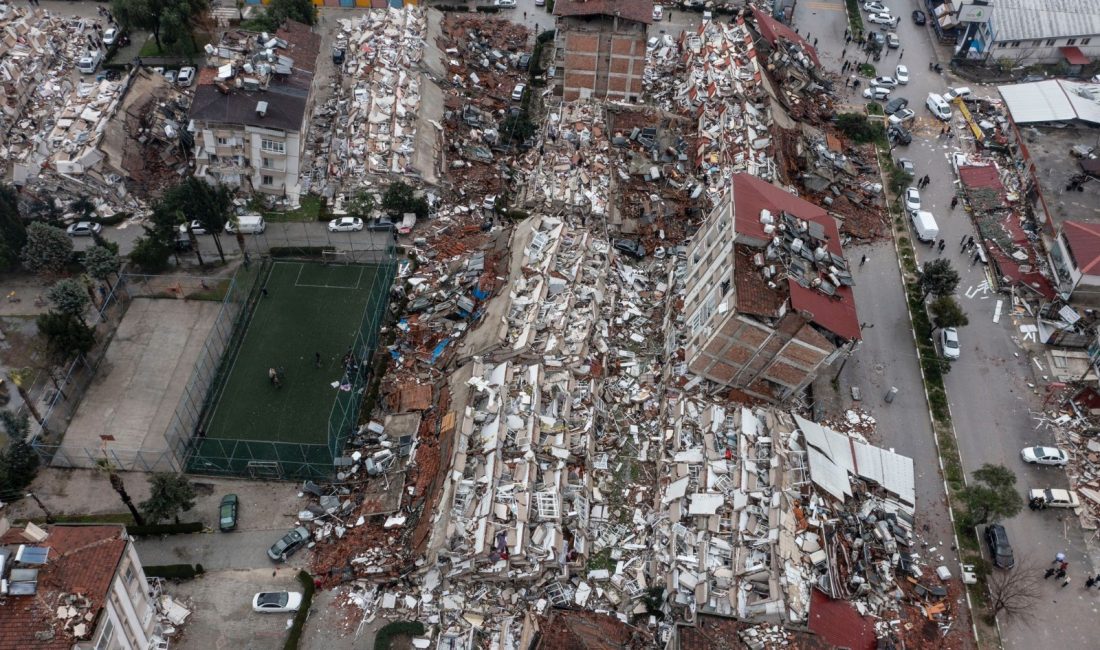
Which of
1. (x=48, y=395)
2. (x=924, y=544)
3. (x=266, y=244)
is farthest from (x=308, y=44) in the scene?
(x=924, y=544)

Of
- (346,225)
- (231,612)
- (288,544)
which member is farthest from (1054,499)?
(346,225)

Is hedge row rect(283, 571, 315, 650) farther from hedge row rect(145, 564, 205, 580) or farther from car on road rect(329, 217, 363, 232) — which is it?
car on road rect(329, 217, 363, 232)

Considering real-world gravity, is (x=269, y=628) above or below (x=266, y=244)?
below

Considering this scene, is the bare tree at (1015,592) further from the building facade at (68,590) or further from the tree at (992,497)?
the building facade at (68,590)

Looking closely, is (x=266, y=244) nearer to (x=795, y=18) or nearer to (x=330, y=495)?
(x=330, y=495)

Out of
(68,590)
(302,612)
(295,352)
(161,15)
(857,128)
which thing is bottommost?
(302,612)

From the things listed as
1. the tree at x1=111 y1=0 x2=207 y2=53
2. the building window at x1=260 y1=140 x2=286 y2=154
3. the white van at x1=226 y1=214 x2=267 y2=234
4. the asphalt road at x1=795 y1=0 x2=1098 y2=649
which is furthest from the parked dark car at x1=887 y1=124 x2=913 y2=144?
the tree at x1=111 y1=0 x2=207 y2=53

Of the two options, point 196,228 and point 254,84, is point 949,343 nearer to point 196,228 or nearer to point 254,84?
point 254,84
